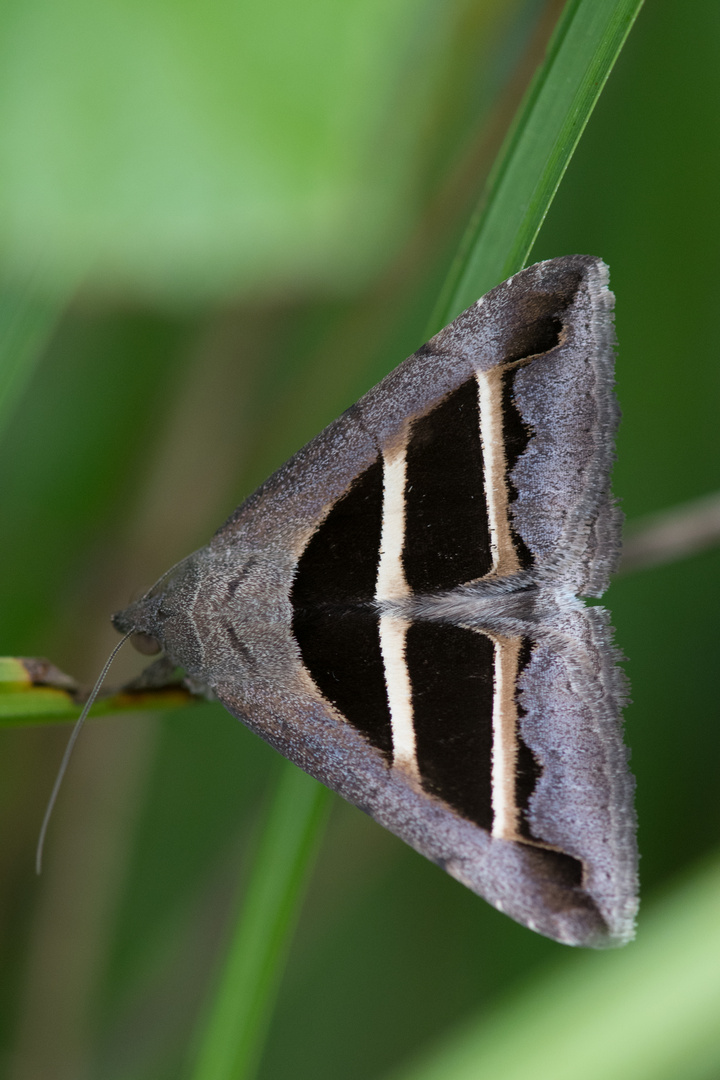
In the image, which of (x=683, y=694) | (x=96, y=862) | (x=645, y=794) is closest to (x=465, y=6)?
(x=683, y=694)

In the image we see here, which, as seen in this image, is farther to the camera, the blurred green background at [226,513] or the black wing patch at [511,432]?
the blurred green background at [226,513]

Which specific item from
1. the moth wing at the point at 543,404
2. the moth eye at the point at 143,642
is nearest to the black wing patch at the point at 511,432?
the moth wing at the point at 543,404

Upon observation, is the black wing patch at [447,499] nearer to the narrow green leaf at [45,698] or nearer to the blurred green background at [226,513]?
the narrow green leaf at [45,698]

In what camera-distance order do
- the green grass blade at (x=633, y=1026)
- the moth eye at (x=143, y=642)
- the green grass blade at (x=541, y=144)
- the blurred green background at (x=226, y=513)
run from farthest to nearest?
the blurred green background at (x=226, y=513) → the moth eye at (x=143, y=642) → the green grass blade at (x=541, y=144) → the green grass blade at (x=633, y=1026)

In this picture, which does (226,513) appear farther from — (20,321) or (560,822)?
(560,822)

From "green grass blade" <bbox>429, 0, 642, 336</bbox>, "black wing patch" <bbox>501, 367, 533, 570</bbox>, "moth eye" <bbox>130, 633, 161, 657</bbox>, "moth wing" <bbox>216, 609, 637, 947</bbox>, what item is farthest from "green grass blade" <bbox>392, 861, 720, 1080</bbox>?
"green grass blade" <bbox>429, 0, 642, 336</bbox>

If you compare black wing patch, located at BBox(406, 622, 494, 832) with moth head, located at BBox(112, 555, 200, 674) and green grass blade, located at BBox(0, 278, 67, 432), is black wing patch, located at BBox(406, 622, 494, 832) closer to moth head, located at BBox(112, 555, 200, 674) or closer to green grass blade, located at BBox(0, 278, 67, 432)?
moth head, located at BBox(112, 555, 200, 674)

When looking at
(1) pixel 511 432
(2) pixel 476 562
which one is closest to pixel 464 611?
(2) pixel 476 562

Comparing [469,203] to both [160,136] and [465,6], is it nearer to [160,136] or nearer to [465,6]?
[465,6]
